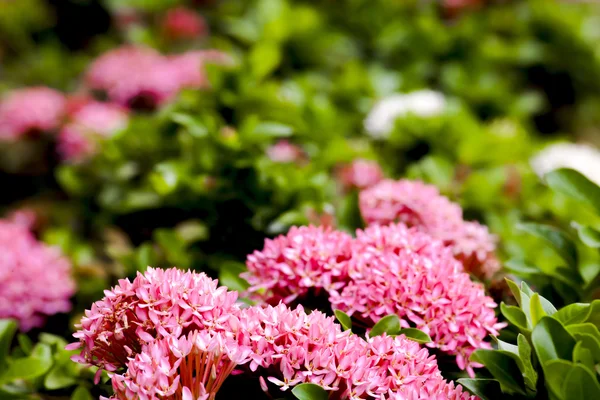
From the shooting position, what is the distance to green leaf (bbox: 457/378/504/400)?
2.93 feet

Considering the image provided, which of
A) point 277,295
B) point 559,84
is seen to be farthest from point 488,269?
point 559,84

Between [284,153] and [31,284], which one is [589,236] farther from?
[31,284]

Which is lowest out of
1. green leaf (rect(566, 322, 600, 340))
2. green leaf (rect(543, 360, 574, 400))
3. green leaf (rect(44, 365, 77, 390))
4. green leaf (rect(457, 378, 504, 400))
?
green leaf (rect(543, 360, 574, 400))

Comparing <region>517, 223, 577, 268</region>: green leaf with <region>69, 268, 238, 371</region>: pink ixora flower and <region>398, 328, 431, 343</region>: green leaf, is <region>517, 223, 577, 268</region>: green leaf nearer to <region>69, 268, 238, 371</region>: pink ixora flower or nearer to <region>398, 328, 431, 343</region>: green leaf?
<region>398, 328, 431, 343</region>: green leaf

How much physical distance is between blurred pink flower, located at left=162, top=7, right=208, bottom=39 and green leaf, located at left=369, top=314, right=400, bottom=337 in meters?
2.24

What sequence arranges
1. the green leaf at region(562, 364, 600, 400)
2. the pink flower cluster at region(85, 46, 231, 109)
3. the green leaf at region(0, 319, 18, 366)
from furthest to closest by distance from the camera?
the pink flower cluster at region(85, 46, 231, 109), the green leaf at region(0, 319, 18, 366), the green leaf at region(562, 364, 600, 400)

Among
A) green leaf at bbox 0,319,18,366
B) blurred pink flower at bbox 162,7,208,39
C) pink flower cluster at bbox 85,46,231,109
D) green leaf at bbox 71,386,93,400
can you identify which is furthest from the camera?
blurred pink flower at bbox 162,7,208,39

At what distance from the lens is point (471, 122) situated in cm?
216

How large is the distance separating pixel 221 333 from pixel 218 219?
732mm

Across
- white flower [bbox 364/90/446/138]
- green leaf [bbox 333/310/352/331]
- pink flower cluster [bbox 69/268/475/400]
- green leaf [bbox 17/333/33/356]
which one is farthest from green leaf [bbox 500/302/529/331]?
white flower [bbox 364/90/446/138]

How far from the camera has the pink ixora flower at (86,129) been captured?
6.87 ft

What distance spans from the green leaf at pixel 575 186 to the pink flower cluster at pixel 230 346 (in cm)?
54

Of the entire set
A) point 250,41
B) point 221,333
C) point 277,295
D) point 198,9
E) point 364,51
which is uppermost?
point 198,9

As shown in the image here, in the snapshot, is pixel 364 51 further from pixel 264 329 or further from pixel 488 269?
pixel 264 329
